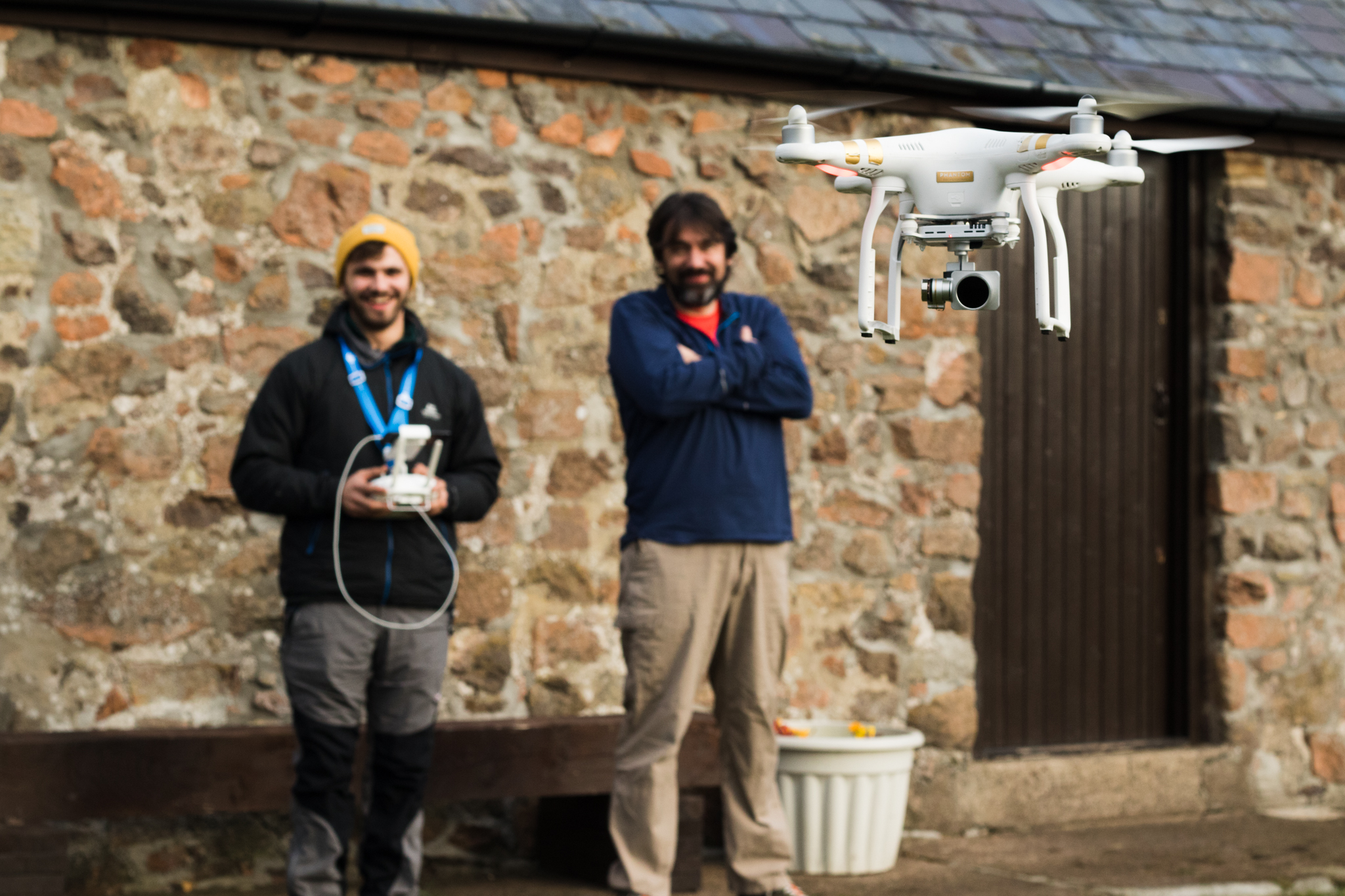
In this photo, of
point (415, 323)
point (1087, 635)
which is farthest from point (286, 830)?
point (1087, 635)

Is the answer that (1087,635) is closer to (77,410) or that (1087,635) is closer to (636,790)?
(636,790)

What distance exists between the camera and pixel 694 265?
369 cm

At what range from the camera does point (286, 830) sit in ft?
14.9

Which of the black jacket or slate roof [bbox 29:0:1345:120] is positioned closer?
the black jacket

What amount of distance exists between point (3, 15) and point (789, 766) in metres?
→ 3.06

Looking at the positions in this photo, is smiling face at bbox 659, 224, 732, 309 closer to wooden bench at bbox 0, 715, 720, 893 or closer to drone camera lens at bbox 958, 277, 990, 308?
wooden bench at bbox 0, 715, 720, 893

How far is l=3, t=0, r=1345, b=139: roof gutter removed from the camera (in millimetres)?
4270

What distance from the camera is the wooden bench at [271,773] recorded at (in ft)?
12.8

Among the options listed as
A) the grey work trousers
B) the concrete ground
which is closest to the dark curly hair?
the grey work trousers

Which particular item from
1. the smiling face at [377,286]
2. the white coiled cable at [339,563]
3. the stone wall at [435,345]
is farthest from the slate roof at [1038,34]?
the white coiled cable at [339,563]

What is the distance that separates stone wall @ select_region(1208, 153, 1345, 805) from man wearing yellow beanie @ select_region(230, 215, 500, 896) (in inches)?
129

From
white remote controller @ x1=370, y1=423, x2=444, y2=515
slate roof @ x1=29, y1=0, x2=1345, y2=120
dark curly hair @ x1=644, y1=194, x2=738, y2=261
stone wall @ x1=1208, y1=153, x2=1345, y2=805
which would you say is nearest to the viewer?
white remote controller @ x1=370, y1=423, x2=444, y2=515

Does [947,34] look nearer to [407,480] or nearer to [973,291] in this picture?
[407,480]

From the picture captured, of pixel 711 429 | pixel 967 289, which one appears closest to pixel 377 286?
pixel 711 429
